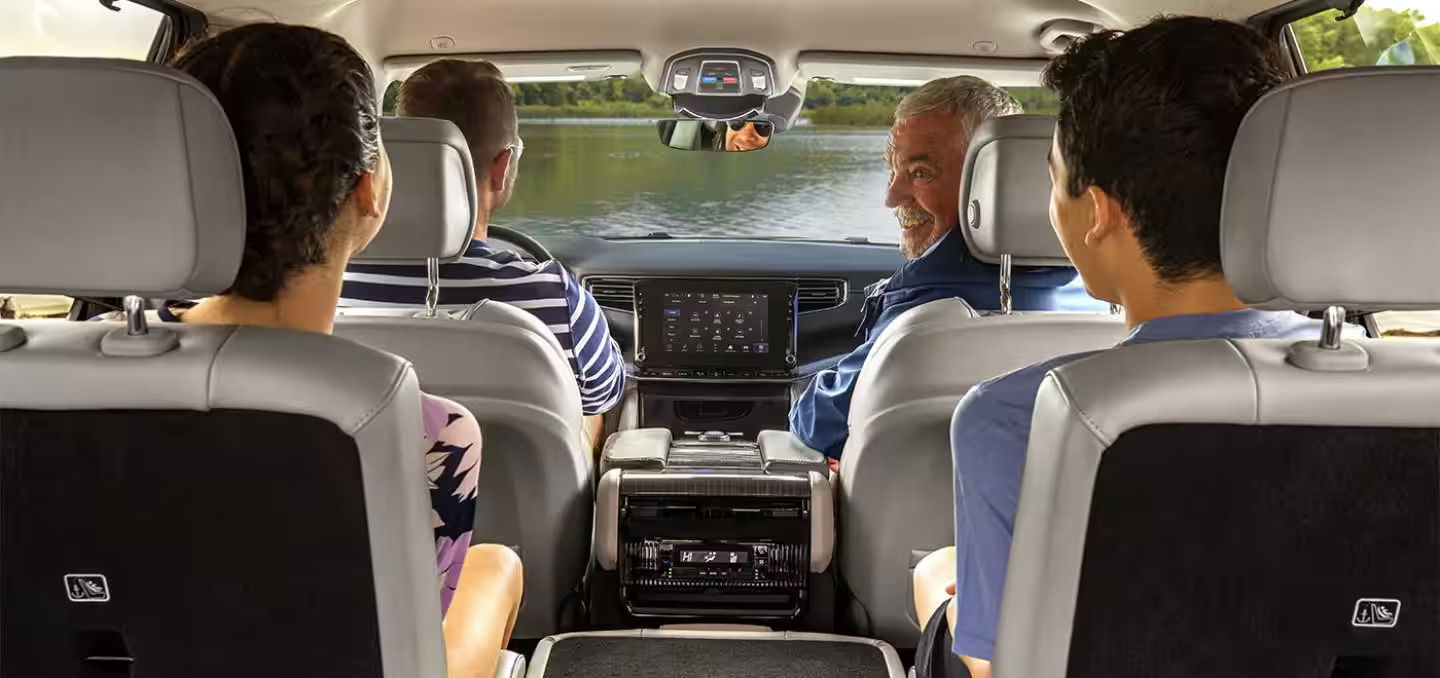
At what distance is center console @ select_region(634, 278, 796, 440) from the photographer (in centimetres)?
416

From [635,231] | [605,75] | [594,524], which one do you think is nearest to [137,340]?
[594,524]

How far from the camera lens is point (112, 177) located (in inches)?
51.0

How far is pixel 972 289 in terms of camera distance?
282cm

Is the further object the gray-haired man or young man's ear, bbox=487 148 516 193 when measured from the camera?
young man's ear, bbox=487 148 516 193

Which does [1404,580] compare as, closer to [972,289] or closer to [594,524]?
[972,289]

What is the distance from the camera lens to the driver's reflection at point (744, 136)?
4.09 m

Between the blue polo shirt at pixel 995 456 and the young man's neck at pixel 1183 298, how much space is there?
0.05 ft

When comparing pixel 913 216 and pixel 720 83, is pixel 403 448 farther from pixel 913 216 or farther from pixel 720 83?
pixel 720 83

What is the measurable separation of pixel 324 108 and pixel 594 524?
1646mm

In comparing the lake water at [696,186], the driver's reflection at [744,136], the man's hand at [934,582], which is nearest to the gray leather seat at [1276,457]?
the man's hand at [934,582]

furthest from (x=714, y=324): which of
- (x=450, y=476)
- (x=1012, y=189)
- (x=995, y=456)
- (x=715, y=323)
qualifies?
(x=995, y=456)

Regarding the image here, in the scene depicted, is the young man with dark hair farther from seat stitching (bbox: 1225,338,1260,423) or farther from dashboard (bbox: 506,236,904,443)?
dashboard (bbox: 506,236,904,443)

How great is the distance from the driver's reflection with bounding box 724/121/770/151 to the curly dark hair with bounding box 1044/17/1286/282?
261cm

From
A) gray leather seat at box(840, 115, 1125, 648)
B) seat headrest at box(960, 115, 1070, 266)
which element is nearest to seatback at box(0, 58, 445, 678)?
gray leather seat at box(840, 115, 1125, 648)
